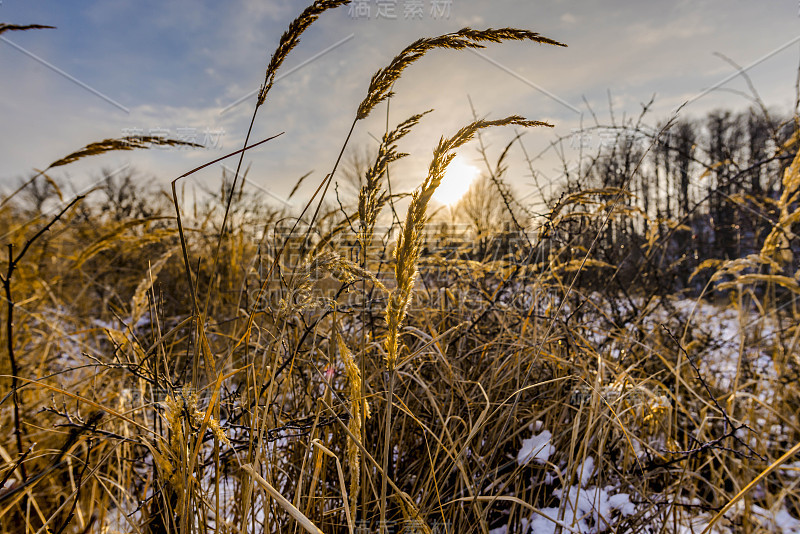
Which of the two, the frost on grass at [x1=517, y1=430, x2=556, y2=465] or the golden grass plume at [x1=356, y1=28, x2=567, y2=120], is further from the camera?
the frost on grass at [x1=517, y1=430, x2=556, y2=465]

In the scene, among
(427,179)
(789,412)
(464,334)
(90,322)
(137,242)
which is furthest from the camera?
Result: (90,322)

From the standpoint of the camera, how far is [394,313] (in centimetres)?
67

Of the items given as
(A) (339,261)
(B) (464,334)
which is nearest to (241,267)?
(B) (464,334)

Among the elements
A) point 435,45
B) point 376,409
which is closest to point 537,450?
point 376,409

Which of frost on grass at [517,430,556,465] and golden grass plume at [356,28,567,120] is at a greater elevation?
golden grass plume at [356,28,567,120]

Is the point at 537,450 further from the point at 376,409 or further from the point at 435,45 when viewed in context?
the point at 435,45

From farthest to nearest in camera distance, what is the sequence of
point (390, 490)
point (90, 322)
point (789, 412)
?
point (90, 322), point (789, 412), point (390, 490)

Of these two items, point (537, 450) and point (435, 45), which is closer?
point (435, 45)

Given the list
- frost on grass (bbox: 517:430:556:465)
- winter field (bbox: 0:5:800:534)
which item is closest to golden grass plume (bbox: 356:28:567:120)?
winter field (bbox: 0:5:800:534)

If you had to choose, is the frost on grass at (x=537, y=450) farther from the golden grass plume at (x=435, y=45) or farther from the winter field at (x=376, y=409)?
the golden grass plume at (x=435, y=45)

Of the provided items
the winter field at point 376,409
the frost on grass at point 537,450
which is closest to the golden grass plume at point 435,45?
the winter field at point 376,409

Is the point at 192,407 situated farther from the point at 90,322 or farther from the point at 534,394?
the point at 90,322

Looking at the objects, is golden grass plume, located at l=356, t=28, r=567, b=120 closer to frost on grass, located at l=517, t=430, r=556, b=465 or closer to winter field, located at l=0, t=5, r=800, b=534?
winter field, located at l=0, t=5, r=800, b=534

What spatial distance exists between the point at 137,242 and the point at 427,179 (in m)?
1.34
